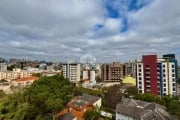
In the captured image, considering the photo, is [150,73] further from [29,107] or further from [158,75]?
[29,107]

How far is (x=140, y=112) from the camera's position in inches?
997

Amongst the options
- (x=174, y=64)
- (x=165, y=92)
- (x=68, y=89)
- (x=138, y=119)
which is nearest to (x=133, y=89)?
(x=165, y=92)

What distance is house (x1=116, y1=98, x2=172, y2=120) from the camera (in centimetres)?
2466

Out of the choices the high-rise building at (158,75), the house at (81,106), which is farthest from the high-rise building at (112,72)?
the house at (81,106)

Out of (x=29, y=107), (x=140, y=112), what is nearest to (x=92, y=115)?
(x=140, y=112)

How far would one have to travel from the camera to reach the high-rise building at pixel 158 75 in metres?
41.7

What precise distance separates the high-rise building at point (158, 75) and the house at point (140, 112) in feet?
47.4

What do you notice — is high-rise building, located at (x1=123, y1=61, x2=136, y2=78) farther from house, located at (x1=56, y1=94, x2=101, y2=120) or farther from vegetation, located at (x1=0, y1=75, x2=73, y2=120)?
vegetation, located at (x1=0, y1=75, x2=73, y2=120)

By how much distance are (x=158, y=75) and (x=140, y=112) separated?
19171 millimetres

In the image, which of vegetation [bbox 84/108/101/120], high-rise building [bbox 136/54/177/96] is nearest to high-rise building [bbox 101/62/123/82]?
high-rise building [bbox 136/54/177/96]

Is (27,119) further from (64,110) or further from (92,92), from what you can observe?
(92,92)

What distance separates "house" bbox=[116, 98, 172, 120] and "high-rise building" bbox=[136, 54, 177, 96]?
14455 millimetres

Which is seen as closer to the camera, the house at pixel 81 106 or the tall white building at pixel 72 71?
the house at pixel 81 106

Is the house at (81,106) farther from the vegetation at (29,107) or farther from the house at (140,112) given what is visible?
the house at (140,112)
